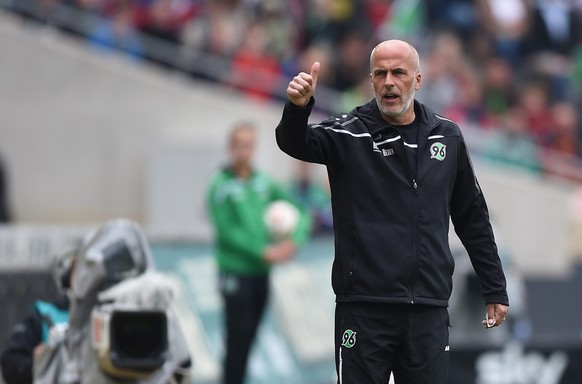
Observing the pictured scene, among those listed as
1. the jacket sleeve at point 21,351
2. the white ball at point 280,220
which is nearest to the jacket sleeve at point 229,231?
the white ball at point 280,220

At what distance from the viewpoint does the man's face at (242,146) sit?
10.6 meters

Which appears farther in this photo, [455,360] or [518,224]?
[518,224]

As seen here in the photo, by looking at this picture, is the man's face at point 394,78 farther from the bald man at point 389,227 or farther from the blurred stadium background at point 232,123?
the blurred stadium background at point 232,123

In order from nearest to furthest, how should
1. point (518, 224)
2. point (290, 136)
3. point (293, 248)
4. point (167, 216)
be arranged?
point (290, 136), point (293, 248), point (167, 216), point (518, 224)

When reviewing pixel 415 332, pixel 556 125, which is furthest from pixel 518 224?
pixel 415 332

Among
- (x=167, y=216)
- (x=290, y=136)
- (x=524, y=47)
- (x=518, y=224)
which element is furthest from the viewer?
(x=524, y=47)

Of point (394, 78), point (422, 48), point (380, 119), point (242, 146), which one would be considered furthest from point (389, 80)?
point (422, 48)

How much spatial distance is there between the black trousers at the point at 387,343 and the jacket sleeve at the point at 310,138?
2.21ft

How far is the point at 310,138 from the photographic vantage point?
609 cm

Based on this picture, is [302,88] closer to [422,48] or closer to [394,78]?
[394,78]

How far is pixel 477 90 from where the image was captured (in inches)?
752

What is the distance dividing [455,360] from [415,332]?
212 inches

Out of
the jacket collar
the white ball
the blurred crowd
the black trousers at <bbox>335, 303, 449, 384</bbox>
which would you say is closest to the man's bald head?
the jacket collar

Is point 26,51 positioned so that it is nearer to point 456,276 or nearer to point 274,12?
point 274,12
